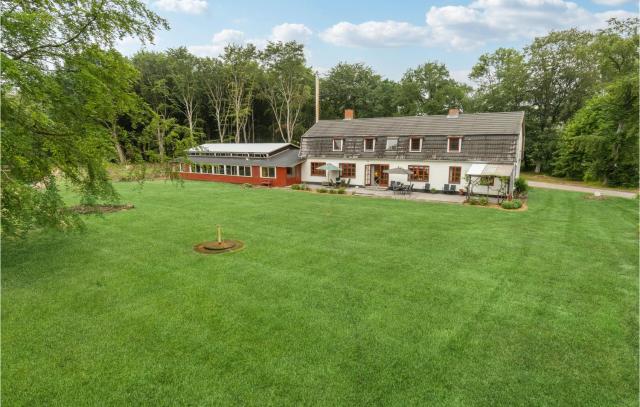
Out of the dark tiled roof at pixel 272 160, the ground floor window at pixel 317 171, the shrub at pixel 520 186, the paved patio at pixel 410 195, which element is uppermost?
the dark tiled roof at pixel 272 160

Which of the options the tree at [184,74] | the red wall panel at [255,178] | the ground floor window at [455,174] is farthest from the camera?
the tree at [184,74]

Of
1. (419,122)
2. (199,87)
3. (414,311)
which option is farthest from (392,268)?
(199,87)

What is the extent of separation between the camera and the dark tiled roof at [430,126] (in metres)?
21.6

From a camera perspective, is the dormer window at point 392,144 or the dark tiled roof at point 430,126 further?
the dormer window at point 392,144

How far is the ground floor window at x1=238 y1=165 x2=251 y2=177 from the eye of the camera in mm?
28241

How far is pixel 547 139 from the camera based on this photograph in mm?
35531

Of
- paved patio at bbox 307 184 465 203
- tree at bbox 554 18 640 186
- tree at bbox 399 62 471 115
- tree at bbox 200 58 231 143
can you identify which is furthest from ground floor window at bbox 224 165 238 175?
tree at bbox 554 18 640 186

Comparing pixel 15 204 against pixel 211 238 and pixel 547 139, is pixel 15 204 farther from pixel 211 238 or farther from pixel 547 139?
pixel 547 139

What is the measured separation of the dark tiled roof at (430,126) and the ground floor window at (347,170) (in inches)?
95.5

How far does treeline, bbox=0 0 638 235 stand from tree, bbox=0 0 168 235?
0.02 meters

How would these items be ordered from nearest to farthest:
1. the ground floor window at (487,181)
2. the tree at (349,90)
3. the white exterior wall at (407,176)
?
1. the ground floor window at (487,181)
2. the white exterior wall at (407,176)
3. the tree at (349,90)

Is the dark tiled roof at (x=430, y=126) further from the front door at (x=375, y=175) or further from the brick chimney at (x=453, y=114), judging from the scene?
the front door at (x=375, y=175)

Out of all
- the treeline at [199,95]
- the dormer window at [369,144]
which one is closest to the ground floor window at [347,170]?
the dormer window at [369,144]

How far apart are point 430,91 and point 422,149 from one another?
983 inches
